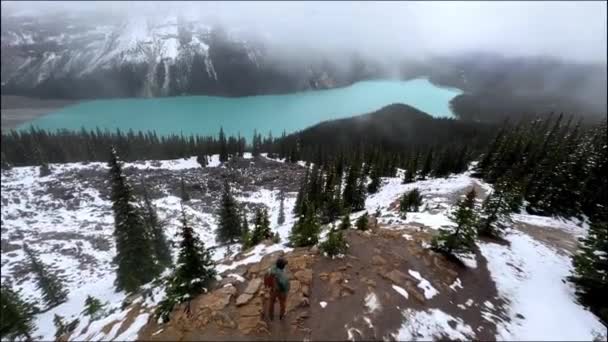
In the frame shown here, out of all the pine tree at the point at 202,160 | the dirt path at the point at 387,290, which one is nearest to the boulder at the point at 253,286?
the dirt path at the point at 387,290

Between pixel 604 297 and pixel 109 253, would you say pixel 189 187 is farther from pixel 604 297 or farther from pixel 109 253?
pixel 604 297

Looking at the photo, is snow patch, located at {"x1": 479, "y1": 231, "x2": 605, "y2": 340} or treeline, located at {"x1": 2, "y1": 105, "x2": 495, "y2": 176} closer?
snow patch, located at {"x1": 479, "y1": 231, "x2": 605, "y2": 340}

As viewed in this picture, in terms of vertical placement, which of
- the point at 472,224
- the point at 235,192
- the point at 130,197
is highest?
the point at 472,224

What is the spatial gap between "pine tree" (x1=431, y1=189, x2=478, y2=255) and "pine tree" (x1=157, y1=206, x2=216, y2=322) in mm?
11146

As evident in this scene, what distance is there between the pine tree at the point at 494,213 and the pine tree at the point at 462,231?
4226mm

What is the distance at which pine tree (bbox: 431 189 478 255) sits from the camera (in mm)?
12352

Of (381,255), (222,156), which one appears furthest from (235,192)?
(381,255)

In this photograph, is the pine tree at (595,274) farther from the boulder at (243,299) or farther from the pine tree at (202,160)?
the pine tree at (202,160)

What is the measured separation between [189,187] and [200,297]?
60174 millimetres

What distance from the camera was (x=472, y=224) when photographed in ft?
41.0

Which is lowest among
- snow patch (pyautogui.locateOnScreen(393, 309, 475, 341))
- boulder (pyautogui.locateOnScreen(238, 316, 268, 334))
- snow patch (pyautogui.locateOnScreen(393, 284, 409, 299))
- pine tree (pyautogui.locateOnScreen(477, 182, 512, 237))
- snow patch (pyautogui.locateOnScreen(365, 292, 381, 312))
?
snow patch (pyautogui.locateOnScreen(393, 309, 475, 341))

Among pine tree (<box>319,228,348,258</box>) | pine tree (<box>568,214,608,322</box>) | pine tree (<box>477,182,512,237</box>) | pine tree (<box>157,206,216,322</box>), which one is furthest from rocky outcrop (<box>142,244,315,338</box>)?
pine tree (<box>477,182,512,237</box>)

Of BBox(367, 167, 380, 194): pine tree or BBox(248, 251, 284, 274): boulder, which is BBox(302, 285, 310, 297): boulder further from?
BBox(367, 167, 380, 194): pine tree

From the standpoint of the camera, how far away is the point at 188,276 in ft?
35.3
